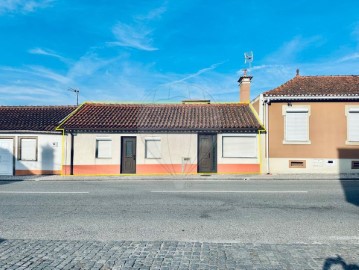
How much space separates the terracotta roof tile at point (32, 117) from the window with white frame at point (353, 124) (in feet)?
60.2

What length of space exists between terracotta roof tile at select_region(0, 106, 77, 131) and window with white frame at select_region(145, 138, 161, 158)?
20.2ft

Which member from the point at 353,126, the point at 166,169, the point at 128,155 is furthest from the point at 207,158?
the point at 353,126

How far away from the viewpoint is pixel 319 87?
19844mm

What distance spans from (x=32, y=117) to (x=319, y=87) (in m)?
19.6

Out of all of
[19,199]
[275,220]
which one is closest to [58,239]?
[275,220]

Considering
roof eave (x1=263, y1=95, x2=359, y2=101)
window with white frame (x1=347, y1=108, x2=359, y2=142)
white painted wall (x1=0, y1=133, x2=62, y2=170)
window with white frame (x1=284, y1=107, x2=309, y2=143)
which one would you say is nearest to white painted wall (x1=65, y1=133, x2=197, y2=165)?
white painted wall (x1=0, y1=133, x2=62, y2=170)

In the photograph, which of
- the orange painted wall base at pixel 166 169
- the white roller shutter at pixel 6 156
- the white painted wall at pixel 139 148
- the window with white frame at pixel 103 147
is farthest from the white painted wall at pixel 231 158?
the white roller shutter at pixel 6 156

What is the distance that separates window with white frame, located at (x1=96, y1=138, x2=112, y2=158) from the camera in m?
19.9

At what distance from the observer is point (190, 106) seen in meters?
23.6

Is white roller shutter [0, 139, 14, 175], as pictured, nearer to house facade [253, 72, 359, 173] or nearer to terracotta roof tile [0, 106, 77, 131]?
terracotta roof tile [0, 106, 77, 131]

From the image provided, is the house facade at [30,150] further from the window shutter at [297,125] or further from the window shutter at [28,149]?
the window shutter at [297,125]

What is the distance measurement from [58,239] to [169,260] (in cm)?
237

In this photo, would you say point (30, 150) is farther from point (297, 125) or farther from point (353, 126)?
point (353, 126)

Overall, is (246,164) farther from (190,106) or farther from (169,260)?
(169,260)
